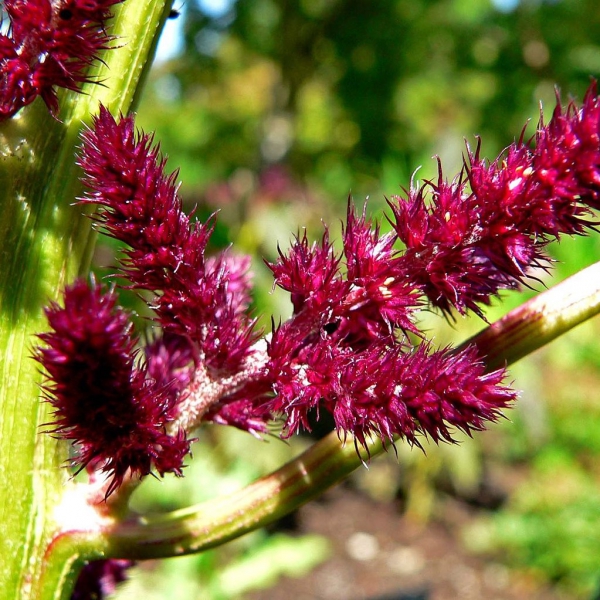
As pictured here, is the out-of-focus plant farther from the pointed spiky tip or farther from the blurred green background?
the blurred green background

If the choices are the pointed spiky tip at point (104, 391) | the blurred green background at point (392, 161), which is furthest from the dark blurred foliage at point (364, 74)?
the pointed spiky tip at point (104, 391)

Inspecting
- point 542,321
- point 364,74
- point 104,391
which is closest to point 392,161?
point 364,74

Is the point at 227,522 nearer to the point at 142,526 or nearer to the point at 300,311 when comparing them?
the point at 142,526

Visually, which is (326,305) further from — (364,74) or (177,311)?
(364,74)

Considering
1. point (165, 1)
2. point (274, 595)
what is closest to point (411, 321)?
point (165, 1)

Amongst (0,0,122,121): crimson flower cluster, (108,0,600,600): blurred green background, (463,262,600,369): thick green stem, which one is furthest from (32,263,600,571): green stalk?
(108,0,600,600): blurred green background

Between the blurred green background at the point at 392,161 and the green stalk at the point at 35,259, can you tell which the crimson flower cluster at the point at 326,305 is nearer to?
the green stalk at the point at 35,259
